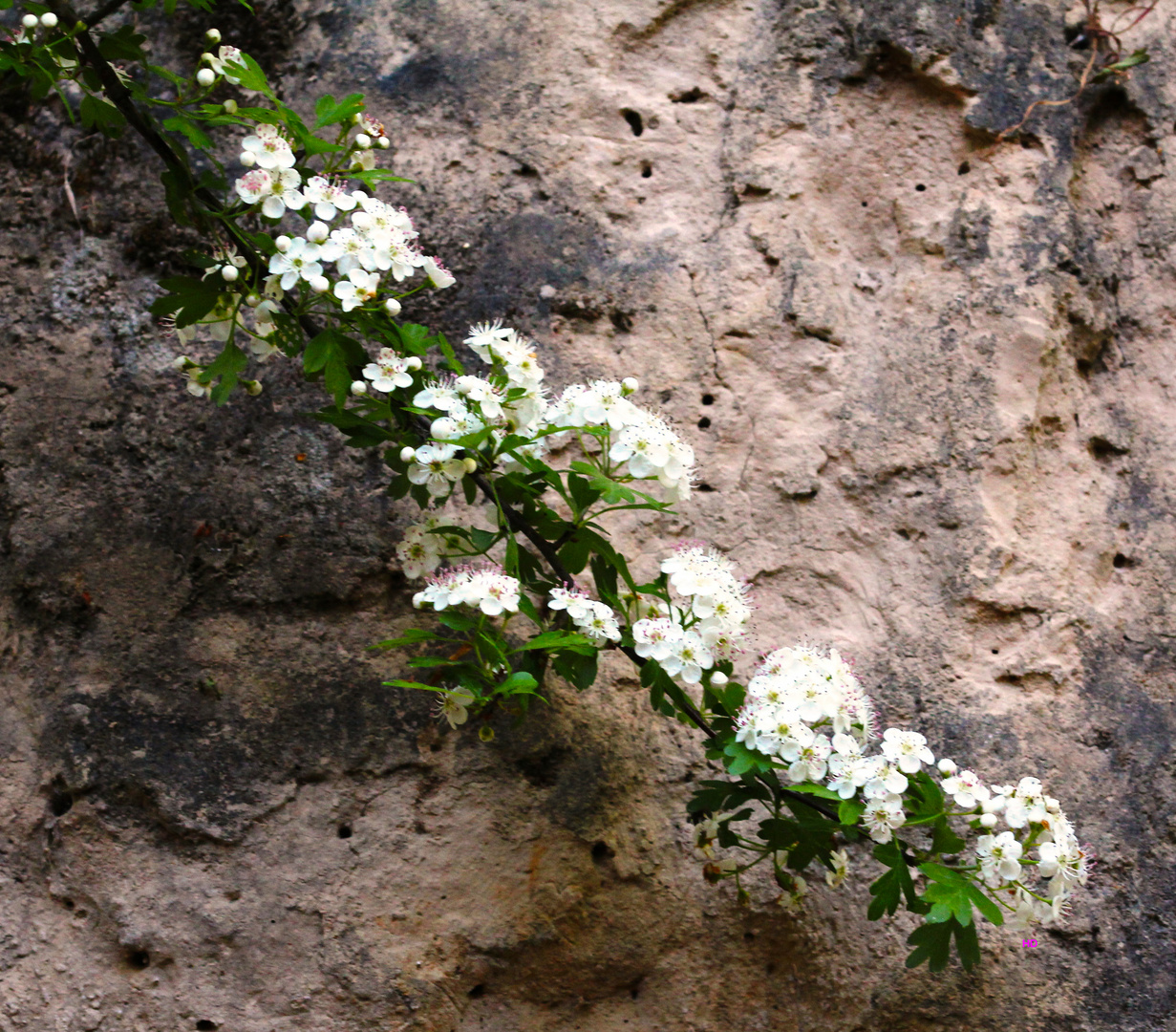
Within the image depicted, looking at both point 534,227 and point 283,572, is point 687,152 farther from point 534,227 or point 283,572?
point 283,572

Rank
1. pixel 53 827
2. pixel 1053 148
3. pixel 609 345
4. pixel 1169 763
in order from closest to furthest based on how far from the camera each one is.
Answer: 1. pixel 53 827
2. pixel 1169 763
3. pixel 609 345
4. pixel 1053 148

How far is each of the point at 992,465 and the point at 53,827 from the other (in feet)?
6.97

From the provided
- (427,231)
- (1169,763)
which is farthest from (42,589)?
(1169,763)

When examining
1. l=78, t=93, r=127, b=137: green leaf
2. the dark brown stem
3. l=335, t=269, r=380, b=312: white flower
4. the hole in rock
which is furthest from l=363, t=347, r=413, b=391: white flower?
the hole in rock

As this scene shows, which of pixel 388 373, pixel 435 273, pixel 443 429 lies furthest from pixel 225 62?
pixel 443 429

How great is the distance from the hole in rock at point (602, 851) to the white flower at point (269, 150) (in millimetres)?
1423

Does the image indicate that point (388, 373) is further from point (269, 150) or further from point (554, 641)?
point (554, 641)

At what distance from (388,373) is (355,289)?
0.16m

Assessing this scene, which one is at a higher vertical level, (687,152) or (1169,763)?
(687,152)

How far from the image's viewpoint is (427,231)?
252 centimetres

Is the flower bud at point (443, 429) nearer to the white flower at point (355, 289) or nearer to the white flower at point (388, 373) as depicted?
the white flower at point (388, 373)

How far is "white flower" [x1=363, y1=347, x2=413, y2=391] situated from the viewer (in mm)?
1957

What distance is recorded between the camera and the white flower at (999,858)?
1824 mm

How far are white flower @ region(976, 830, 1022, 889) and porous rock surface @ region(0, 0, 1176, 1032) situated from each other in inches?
16.3
